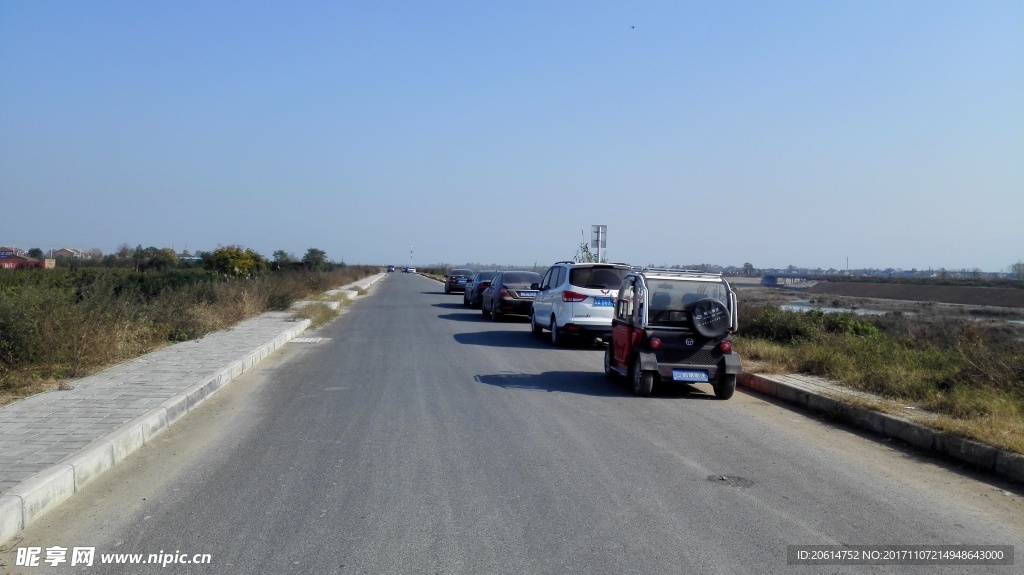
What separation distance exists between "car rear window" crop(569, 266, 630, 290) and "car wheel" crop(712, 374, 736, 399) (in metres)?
6.02

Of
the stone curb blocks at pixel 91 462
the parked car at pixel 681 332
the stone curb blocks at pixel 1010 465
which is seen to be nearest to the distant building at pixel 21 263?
the stone curb blocks at pixel 91 462

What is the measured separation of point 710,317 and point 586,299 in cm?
589

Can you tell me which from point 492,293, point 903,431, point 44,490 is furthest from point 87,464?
point 492,293

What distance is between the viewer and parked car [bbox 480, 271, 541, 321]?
23.6m

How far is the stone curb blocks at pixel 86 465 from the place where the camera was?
503 cm

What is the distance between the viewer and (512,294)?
2366 cm

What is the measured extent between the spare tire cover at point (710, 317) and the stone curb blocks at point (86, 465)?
22.3 feet

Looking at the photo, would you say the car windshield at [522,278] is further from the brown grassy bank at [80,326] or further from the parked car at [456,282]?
the parked car at [456,282]

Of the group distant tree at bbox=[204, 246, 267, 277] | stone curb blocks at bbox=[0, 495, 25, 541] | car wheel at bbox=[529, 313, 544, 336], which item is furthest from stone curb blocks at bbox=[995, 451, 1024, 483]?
distant tree at bbox=[204, 246, 267, 277]

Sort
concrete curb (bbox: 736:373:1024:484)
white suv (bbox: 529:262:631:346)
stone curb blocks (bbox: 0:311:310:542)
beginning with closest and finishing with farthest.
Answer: stone curb blocks (bbox: 0:311:310:542) < concrete curb (bbox: 736:373:1024:484) < white suv (bbox: 529:262:631:346)

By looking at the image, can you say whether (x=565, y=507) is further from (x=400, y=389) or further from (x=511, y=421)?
(x=400, y=389)

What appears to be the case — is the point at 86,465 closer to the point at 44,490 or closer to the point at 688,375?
the point at 44,490

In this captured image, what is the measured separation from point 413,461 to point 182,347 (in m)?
9.25

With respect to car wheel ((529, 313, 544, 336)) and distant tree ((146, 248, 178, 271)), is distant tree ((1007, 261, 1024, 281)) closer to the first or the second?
car wheel ((529, 313, 544, 336))
